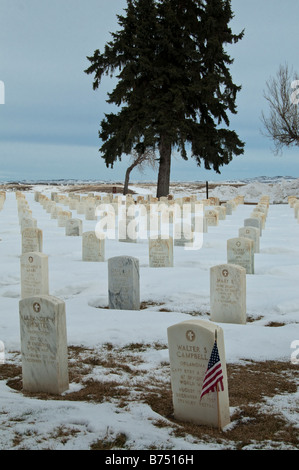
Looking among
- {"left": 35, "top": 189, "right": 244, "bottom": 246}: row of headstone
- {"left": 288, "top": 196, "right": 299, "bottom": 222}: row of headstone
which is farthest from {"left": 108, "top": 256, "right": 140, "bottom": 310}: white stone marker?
{"left": 288, "top": 196, "right": 299, "bottom": 222}: row of headstone

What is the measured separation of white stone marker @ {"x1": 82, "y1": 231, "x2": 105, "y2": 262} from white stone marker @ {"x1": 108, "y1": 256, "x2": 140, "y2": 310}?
340 cm

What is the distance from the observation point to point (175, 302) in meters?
8.23

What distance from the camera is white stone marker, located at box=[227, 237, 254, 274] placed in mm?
10000

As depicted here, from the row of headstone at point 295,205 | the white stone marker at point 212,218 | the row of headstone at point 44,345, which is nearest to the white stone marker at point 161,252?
the row of headstone at point 44,345

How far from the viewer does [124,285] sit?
802cm

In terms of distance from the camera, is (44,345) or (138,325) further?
Answer: (138,325)

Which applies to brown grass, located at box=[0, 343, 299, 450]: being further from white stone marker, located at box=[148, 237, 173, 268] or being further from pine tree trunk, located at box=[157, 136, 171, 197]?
pine tree trunk, located at box=[157, 136, 171, 197]

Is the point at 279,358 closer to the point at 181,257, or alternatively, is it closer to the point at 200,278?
the point at 200,278

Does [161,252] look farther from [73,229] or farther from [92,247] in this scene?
[73,229]

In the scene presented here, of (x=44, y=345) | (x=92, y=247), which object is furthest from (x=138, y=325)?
(x=92, y=247)

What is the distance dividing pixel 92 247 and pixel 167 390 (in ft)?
23.1

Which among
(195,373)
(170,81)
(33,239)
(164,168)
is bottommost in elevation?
(195,373)

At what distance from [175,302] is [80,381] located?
340 cm
